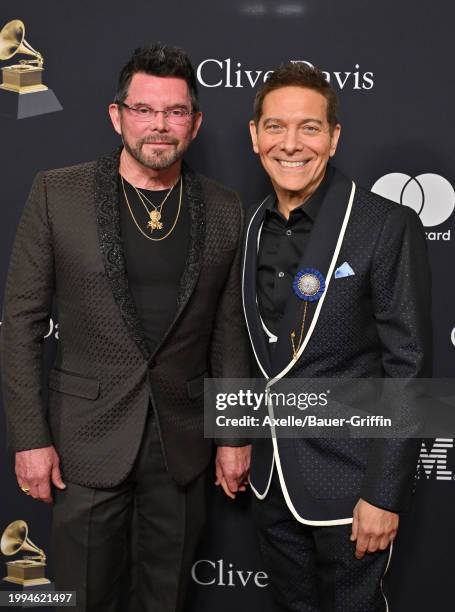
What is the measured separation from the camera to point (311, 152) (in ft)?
7.39

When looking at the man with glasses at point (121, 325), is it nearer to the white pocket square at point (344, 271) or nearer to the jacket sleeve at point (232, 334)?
the jacket sleeve at point (232, 334)

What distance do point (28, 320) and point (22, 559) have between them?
1167 mm

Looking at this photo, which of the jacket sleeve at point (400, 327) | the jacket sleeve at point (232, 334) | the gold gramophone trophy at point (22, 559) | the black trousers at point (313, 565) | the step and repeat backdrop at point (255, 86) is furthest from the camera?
A: the gold gramophone trophy at point (22, 559)

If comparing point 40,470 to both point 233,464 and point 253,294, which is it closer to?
point 233,464

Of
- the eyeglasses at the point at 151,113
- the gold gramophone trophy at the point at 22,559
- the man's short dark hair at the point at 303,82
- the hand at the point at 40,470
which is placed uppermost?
the man's short dark hair at the point at 303,82

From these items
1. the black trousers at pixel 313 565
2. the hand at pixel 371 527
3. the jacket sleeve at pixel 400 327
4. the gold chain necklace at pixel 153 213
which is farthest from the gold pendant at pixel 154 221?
the hand at pixel 371 527

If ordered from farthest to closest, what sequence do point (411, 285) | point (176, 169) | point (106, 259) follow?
point (176, 169) < point (106, 259) < point (411, 285)

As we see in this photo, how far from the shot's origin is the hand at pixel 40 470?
2371mm

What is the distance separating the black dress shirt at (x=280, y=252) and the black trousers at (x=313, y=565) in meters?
0.48

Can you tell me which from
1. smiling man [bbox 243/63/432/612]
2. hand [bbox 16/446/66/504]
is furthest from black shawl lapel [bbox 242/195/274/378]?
hand [bbox 16/446/66/504]

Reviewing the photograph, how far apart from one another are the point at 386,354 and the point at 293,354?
0.80 ft

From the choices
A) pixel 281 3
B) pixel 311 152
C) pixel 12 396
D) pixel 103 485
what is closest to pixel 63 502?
pixel 103 485

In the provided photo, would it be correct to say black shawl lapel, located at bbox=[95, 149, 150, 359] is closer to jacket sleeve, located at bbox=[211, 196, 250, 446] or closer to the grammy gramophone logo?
jacket sleeve, located at bbox=[211, 196, 250, 446]

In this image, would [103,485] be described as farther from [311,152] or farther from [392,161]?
[392,161]
